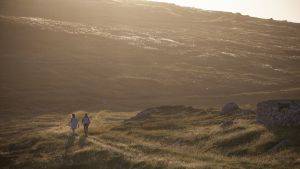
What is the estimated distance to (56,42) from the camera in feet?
569

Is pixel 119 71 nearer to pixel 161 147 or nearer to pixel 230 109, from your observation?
pixel 230 109

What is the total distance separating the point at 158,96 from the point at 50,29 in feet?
253

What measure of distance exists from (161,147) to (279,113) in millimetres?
12346

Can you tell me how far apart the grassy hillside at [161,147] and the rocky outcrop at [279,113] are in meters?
1.42

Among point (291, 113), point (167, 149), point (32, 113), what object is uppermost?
point (291, 113)

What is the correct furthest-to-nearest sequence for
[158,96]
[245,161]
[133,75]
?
[133,75] < [158,96] < [245,161]

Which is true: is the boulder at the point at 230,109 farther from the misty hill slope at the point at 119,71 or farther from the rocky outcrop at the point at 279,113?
the misty hill slope at the point at 119,71

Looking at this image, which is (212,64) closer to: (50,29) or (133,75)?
(133,75)

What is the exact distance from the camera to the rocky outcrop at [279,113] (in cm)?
4450

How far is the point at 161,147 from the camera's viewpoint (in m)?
45.4

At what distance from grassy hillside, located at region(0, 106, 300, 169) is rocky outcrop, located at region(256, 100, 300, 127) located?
1.42 metres

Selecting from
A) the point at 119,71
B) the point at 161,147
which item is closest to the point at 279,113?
the point at 161,147

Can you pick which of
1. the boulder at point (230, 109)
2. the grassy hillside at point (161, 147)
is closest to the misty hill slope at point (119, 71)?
the boulder at point (230, 109)

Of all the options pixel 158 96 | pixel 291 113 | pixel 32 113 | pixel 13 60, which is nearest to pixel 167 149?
pixel 291 113
